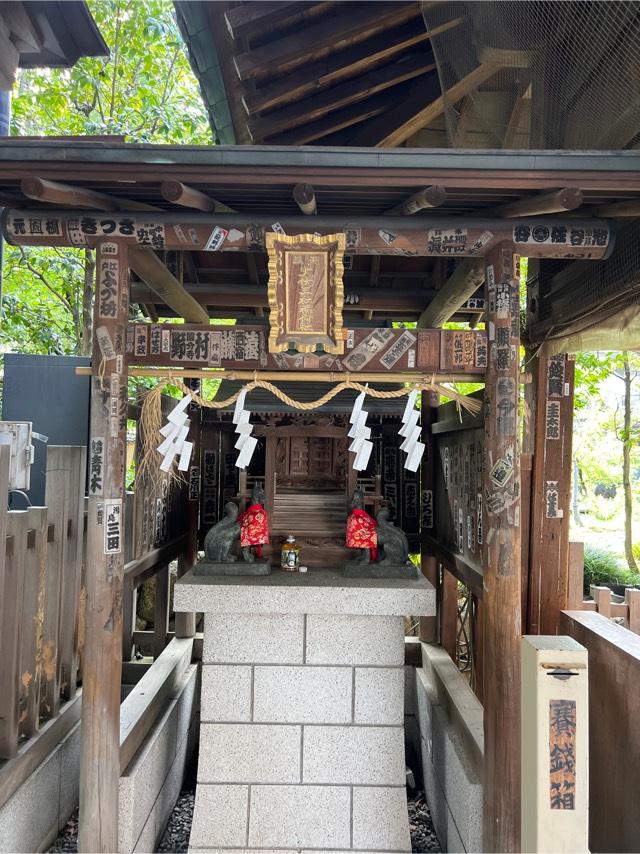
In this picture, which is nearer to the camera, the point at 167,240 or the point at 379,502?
the point at 167,240

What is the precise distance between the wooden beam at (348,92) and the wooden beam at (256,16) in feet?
3.06

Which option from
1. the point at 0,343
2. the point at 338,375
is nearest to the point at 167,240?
the point at 338,375

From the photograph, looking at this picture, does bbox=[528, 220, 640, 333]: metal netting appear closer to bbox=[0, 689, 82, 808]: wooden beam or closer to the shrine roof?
the shrine roof

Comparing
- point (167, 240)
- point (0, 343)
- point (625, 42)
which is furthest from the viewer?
point (0, 343)

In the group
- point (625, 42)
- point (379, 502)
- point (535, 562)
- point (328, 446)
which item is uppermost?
point (625, 42)

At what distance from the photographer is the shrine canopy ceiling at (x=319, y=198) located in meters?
3.12

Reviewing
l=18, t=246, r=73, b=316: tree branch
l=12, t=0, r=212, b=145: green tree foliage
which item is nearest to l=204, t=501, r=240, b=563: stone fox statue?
l=18, t=246, r=73, b=316: tree branch

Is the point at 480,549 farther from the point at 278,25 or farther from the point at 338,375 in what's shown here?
the point at 278,25

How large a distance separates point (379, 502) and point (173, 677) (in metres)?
2.58

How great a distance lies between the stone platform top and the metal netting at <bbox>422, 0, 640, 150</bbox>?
3.64 metres

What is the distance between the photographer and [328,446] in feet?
17.6

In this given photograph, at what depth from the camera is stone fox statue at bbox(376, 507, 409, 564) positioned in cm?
471

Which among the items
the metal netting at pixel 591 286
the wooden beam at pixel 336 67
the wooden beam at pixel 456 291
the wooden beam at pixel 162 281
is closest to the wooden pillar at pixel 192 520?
the wooden beam at pixel 162 281

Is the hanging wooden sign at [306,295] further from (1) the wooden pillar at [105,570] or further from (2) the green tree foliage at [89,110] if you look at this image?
(2) the green tree foliage at [89,110]
